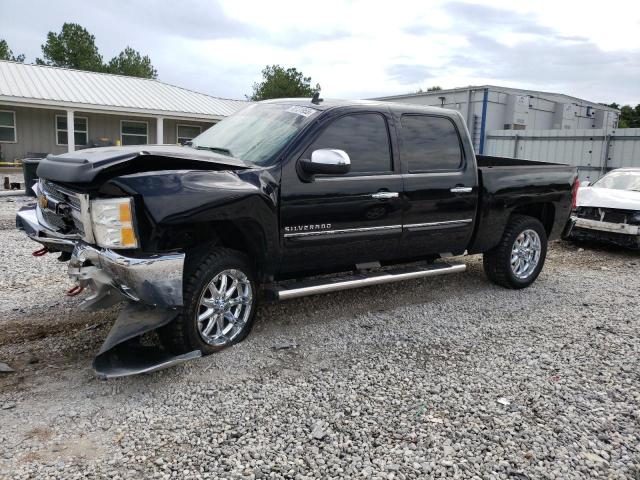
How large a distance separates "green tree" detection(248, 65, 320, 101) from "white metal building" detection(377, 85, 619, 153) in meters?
28.7

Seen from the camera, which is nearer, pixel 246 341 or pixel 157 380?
pixel 157 380

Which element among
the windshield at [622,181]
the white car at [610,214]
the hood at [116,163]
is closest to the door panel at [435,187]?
the hood at [116,163]

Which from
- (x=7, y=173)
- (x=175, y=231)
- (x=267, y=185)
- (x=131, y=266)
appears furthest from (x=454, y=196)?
(x=7, y=173)

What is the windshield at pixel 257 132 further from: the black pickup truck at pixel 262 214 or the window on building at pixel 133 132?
the window on building at pixel 133 132

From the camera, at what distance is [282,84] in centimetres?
4922

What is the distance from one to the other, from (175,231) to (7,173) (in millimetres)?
17724

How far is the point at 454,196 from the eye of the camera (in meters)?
5.43

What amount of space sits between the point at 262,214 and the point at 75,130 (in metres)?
20.0

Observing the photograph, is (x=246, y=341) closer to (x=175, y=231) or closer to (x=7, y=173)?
(x=175, y=231)

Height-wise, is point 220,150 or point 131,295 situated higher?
point 220,150

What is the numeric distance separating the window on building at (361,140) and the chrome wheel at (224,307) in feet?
4.31

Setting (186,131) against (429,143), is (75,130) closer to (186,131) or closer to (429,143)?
(186,131)

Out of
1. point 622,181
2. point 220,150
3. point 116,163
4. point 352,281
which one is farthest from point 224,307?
point 622,181

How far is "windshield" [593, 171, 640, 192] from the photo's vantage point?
9.68m
